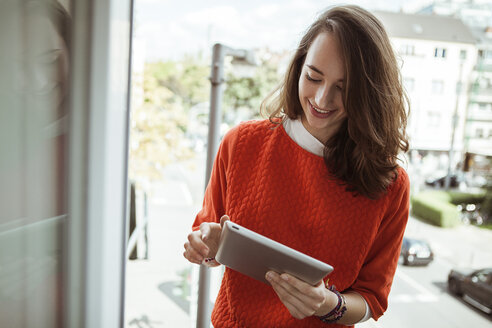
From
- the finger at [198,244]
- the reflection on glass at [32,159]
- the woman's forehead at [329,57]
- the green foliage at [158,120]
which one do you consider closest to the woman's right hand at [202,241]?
the finger at [198,244]

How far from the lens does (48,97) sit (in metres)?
0.98

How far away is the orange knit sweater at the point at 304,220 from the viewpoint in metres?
0.76

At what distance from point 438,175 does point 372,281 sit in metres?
2.33

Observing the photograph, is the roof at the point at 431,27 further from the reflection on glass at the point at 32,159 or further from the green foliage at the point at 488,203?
the reflection on glass at the point at 32,159

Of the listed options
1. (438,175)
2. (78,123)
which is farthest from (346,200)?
(438,175)

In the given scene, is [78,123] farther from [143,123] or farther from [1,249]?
[143,123]

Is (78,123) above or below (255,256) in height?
above

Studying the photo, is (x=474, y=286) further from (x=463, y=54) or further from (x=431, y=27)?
(x=431, y=27)

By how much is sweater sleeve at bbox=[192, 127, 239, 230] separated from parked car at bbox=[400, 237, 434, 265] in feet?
8.28

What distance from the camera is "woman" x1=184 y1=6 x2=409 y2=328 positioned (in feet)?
2.34

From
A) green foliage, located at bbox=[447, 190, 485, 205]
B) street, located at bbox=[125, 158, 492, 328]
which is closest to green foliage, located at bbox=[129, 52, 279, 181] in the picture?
street, located at bbox=[125, 158, 492, 328]

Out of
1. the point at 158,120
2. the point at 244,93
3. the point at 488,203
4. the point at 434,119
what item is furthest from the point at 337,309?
the point at 244,93

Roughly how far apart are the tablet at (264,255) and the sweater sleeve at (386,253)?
189 mm

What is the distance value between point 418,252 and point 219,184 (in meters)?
2.61
